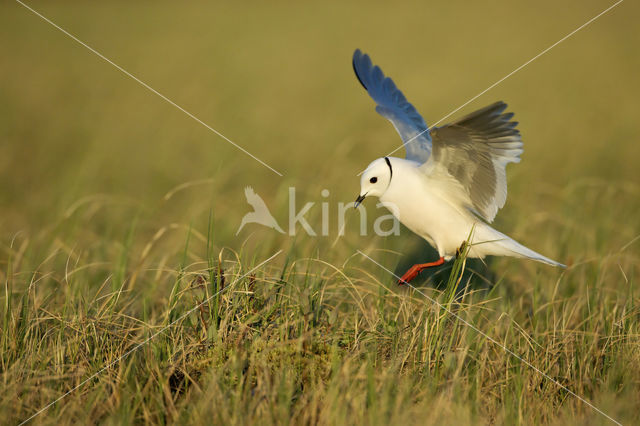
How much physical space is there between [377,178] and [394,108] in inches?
57.4

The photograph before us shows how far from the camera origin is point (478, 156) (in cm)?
461

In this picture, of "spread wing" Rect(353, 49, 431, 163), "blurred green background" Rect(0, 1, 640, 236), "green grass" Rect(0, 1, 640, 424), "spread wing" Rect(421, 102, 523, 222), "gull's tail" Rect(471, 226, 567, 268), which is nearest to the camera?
"green grass" Rect(0, 1, 640, 424)

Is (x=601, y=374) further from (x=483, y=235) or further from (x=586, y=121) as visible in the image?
(x=586, y=121)

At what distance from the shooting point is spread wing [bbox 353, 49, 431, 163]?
5848 mm

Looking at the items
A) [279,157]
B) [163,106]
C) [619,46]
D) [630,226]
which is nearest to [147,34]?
[163,106]

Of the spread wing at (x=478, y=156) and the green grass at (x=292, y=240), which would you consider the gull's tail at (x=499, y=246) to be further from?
the green grass at (x=292, y=240)

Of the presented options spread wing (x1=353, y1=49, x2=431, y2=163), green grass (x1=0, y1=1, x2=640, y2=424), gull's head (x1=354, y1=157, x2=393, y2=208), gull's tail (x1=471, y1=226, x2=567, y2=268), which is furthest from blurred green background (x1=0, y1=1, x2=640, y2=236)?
gull's tail (x1=471, y1=226, x2=567, y2=268)

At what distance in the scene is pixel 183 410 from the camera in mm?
3447

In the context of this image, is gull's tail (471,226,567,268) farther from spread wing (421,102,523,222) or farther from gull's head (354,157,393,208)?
gull's head (354,157,393,208)

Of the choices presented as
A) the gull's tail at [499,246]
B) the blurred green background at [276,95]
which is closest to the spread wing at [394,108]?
the gull's tail at [499,246]

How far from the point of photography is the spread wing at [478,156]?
169 inches

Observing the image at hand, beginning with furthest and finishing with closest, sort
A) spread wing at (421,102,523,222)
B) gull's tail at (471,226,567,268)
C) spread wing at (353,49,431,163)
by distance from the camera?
1. spread wing at (353,49,431,163)
2. gull's tail at (471,226,567,268)
3. spread wing at (421,102,523,222)

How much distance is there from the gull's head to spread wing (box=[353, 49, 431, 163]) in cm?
96

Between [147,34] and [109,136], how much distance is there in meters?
10.8
